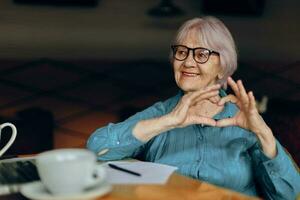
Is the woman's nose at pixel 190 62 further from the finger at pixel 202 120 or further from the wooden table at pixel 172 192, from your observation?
the wooden table at pixel 172 192

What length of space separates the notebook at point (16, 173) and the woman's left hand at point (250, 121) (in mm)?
499

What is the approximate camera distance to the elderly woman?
4.96 ft

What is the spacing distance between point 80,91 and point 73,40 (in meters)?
0.24

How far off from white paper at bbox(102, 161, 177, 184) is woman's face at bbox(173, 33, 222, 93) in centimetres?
31

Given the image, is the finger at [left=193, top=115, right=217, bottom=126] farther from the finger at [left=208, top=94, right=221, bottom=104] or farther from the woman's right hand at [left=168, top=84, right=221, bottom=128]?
the finger at [left=208, top=94, right=221, bottom=104]

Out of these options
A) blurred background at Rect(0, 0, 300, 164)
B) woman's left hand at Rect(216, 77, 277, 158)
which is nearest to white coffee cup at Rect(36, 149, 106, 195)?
woman's left hand at Rect(216, 77, 277, 158)

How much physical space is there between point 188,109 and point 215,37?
0.26m

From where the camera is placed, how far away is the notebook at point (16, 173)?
1193 mm

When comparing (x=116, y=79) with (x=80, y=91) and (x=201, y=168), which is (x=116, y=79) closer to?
(x=80, y=91)

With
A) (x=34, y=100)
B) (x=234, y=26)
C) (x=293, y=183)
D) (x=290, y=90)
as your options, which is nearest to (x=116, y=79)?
(x=34, y=100)

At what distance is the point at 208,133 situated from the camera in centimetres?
167

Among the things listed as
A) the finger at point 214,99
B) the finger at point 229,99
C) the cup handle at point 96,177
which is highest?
the finger at point 229,99

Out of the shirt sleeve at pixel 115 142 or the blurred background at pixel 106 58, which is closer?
the shirt sleeve at pixel 115 142

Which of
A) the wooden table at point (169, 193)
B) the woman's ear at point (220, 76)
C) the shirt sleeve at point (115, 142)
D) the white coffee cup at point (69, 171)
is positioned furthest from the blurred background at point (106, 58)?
the white coffee cup at point (69, 171)
